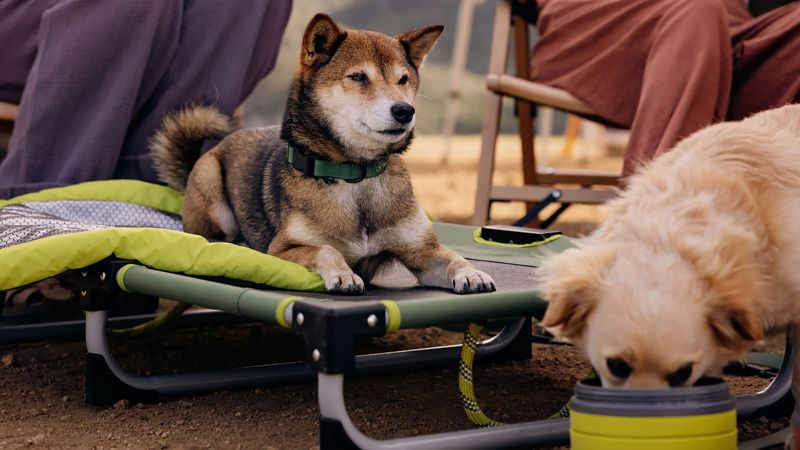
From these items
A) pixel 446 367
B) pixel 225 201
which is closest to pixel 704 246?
pixel 446 367

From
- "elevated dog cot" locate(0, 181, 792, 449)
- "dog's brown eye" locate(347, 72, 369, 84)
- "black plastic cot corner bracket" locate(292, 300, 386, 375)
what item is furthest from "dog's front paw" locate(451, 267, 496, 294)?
"dog's brown eye" locate(347, 72, 369, 84)

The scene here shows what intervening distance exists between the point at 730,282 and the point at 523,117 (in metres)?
3.07

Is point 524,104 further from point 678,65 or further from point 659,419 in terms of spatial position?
point 659,419

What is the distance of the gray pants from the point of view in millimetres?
3932

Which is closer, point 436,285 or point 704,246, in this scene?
point 704,246

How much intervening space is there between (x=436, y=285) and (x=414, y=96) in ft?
2.13

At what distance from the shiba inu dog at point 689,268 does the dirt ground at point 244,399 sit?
67 centimetres

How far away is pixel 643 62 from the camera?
3955 mm

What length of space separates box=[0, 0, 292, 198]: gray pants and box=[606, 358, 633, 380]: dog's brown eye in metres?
2.45

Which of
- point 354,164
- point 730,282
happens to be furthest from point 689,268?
point 354,164

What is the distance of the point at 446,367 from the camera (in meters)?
3.40

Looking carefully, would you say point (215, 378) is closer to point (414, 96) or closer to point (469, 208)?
point (414, 96)

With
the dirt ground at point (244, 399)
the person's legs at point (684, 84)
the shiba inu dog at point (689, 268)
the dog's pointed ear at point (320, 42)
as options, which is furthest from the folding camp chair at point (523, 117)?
the shiba inu dog at point (689, 268)

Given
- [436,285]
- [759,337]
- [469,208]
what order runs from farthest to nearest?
1. [469,208]
2. [436,285]
3. [759,337]
